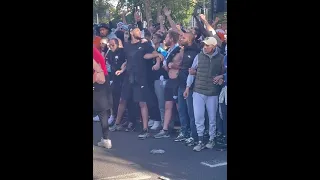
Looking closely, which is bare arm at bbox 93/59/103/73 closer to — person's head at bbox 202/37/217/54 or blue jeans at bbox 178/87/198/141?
blue jeans at bbox 178/87/198/141

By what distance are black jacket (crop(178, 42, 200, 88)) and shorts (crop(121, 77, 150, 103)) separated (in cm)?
32

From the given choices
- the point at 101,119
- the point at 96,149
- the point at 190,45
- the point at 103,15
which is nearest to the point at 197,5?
the point at 190,45

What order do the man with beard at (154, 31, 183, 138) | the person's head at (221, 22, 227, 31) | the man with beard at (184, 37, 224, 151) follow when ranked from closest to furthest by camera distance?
the person's head at (221, 22, 227, 31) < the man with beard at (184, 37, 224, 151) < the man with beard at (154, 31, 183, 138)

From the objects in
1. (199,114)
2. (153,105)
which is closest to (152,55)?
(153,105)

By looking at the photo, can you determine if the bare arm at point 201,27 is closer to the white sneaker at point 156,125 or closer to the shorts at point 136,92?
the shorts at point 136,92

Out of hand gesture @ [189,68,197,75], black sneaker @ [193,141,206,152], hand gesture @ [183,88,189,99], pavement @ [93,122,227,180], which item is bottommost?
pavement @ [93,122,227,180]

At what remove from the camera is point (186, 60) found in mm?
3566

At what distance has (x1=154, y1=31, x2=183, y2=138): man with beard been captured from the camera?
3594mm

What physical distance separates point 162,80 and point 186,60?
27cm

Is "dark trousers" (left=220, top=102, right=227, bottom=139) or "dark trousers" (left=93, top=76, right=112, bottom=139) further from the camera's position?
"dark trousers" (left=93, top=76, right=112, bottom=139)

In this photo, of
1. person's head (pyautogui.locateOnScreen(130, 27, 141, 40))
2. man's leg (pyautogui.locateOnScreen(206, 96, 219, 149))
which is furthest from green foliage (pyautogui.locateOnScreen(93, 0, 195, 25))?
man's leg (pyautogui.locateOnScreen(206, 96, 219, 149))
